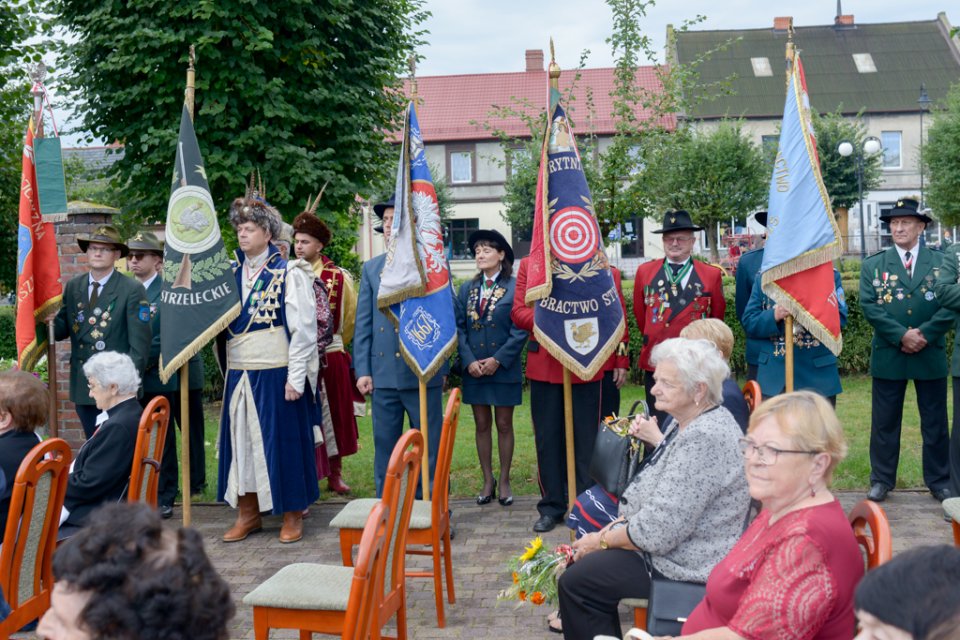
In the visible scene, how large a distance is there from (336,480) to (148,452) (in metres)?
3.07

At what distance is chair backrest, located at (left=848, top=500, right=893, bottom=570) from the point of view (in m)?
2.51

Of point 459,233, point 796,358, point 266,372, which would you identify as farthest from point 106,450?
point 459,233

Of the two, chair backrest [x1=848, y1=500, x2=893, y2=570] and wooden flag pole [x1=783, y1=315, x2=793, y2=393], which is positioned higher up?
wooden flag pole [x1=783, y1=315, x2=793, y2=393]

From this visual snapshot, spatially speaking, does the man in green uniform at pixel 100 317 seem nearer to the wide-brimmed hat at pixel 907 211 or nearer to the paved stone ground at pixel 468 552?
the paved stone ground at pixel 468 552

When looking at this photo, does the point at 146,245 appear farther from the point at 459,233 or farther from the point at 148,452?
the point at 459,233

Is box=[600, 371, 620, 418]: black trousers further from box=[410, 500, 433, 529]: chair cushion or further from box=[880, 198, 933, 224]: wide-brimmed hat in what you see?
box=[880, 198, 933, 224]: wide-brimmed hat

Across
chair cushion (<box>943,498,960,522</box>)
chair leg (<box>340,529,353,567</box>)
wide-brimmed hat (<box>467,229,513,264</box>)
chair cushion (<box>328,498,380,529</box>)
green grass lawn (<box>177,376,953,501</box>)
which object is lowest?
green grass lawn (<box>177,376,953,501</box>)

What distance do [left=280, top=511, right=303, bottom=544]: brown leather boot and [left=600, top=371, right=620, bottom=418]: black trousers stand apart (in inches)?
83.4

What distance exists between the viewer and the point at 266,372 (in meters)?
6.01

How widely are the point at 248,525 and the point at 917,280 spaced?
4.83 m

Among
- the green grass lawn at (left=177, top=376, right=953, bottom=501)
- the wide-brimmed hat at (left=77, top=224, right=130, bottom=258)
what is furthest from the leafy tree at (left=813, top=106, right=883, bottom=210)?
the wide-brimmed hat at (left=77, top=224, right=130, bottom=258)

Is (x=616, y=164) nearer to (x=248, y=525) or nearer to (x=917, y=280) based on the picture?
(x=917, y=280)

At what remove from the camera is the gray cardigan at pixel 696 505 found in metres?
3.29

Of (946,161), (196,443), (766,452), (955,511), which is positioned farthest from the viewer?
(946,161)
